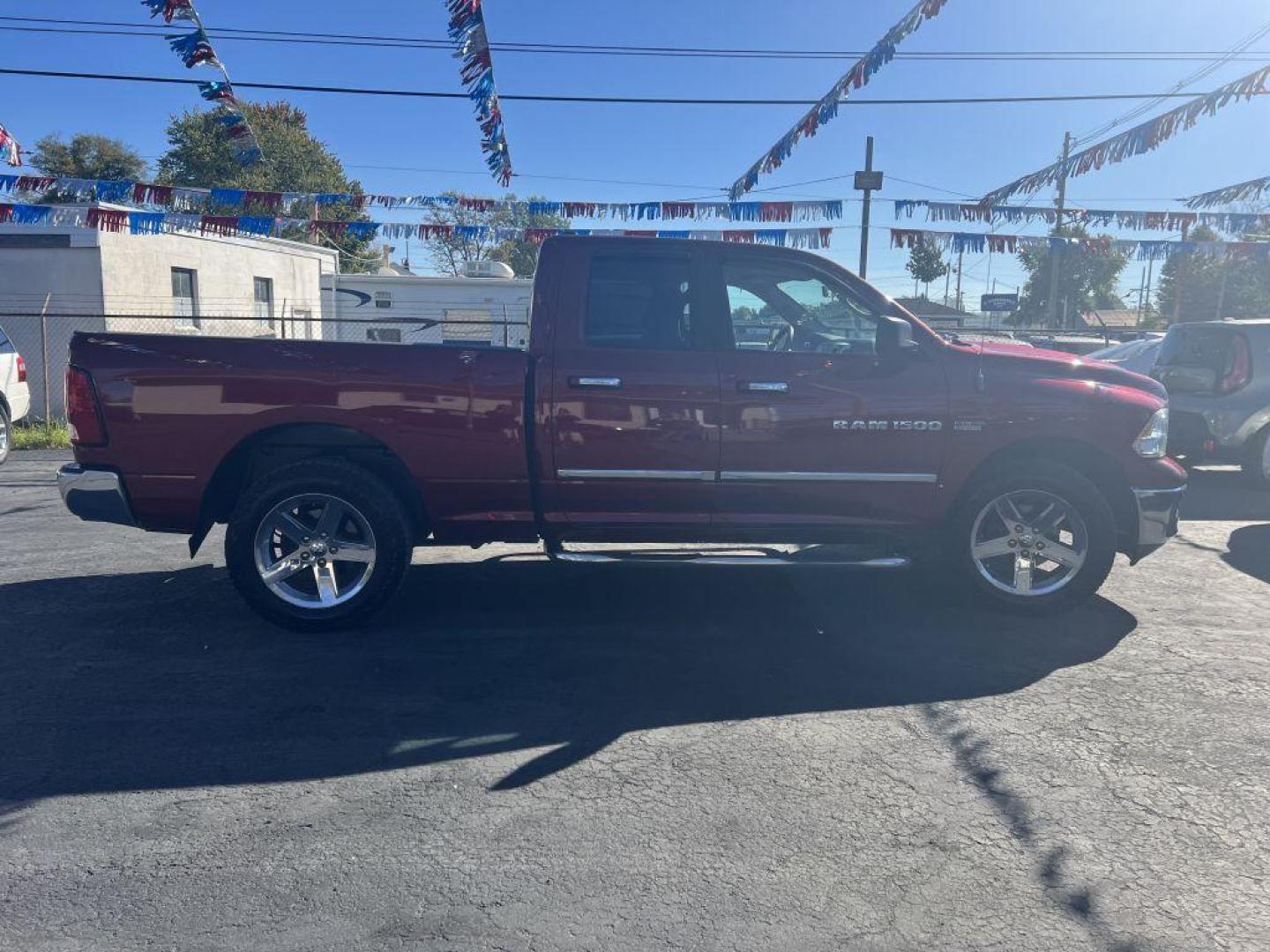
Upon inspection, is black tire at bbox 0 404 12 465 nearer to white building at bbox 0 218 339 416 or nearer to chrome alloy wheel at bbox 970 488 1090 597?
white building at bbox 0 218 339 416

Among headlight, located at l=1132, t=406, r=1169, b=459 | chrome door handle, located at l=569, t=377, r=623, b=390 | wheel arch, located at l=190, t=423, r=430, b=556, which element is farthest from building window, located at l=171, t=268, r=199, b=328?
headlight, located at l=1132, t=406, r=1169, b=459

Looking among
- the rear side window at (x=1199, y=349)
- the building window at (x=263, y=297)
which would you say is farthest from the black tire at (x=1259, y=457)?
the building window at (x=263, y=297)

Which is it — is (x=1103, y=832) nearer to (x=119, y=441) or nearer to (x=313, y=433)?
(x=313, y=433)

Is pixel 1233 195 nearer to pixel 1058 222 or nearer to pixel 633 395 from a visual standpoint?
pixel 1058 222

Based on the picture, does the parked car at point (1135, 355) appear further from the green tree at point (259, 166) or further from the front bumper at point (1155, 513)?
the green tree at point (259, 166)

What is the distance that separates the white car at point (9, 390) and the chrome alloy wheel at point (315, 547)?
8.04m

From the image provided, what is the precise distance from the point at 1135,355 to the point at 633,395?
10335 millimetres

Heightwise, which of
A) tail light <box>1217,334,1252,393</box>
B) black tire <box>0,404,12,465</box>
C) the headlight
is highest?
tail light <box>1217,334,1252,393</box>

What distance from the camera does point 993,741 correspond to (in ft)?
12.3

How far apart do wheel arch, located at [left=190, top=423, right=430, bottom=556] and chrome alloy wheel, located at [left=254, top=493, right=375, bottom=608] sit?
0.28m

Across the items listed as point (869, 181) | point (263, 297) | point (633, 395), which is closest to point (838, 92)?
point (869, 181)

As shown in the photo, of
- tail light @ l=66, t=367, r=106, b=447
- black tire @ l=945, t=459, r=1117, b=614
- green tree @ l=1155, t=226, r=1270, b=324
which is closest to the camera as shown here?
tail light @ l=66, t=367, r=106, b=447

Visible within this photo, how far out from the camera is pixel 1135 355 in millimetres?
12695

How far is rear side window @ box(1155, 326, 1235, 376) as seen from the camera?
954 centimetres
